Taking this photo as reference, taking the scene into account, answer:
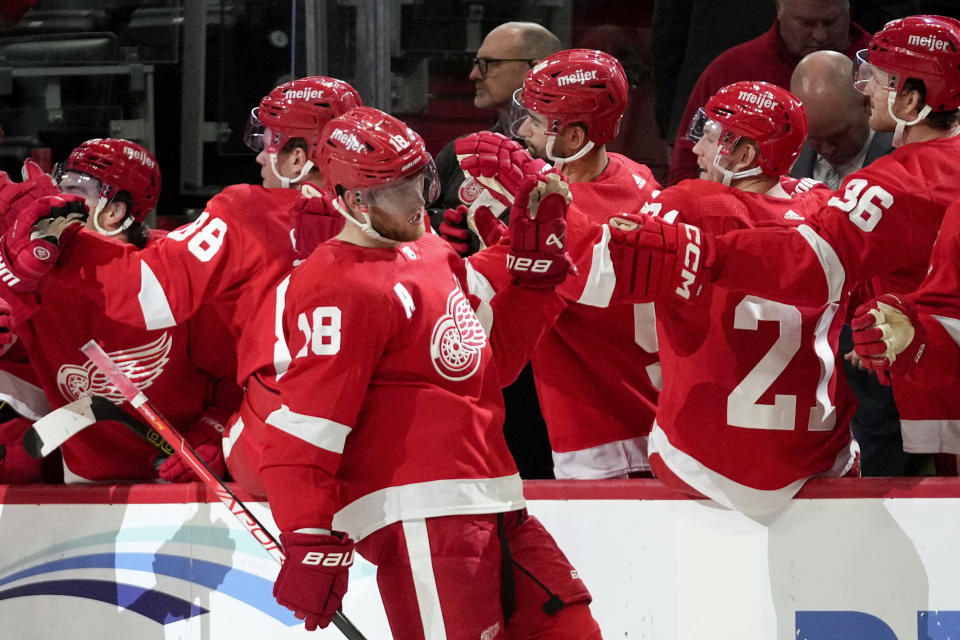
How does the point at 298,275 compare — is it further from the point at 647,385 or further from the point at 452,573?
the point at 647,385

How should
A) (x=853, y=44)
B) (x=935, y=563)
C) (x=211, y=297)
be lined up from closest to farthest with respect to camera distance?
(x=935, y=563) → (x=211, y=297) → (x=853, y=44)

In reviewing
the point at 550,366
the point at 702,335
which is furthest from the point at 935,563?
the point at 550,366

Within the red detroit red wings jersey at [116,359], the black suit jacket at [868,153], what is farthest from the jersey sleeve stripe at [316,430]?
the black suit jacket at [868,153]

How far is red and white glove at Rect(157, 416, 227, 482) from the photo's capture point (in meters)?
3.28

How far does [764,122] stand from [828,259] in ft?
1.24

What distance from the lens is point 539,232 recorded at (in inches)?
106

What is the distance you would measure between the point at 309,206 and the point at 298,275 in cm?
60

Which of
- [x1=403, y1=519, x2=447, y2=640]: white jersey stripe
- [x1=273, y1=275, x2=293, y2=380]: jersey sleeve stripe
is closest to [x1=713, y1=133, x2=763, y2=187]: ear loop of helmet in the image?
[x1=273, y1=275, x2=293, y2=380]: jersey sleeve stripe

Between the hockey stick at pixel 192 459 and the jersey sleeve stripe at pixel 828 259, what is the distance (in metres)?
1.26

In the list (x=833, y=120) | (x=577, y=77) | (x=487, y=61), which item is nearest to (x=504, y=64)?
(x=487, y=61)

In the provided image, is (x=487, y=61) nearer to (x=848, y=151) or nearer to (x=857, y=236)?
(x=848, y=151)

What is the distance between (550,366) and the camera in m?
3.50

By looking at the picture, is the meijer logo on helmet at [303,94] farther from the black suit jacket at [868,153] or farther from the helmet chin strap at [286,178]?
the black suit jacket at [868,153]

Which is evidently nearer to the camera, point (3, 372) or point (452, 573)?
point (452, 573)
